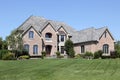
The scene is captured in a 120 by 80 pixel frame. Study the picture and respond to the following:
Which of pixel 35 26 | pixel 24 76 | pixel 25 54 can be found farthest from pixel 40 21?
pixel 24 76

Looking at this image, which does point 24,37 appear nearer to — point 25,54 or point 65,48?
point 25,54

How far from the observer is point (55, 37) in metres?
73.9

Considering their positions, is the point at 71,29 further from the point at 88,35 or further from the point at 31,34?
the point at 31,34

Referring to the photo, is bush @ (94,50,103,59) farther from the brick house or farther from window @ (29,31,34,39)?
window @ (29,31,34,39)

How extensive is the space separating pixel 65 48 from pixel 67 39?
296 cm

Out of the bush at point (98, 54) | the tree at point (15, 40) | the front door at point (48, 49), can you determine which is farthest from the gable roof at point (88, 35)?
the tree at point (15, 40)

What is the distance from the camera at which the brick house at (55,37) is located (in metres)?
69.8

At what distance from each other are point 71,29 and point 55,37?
307 inches

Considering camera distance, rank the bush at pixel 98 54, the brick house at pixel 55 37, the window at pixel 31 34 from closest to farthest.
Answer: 1. the bush at pixel 98 54
2. the window at pixel 31 34
3. the brick house at pixel 55 37

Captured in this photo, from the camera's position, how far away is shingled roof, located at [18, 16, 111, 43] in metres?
71.1

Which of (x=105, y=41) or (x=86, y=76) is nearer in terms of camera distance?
(x=86, y=76)

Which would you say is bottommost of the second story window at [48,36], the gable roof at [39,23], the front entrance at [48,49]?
the front entrance at [48,49]

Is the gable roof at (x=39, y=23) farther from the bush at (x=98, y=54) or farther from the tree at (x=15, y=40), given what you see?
the bush at (x=98, y=54)

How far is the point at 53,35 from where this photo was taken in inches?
2899
